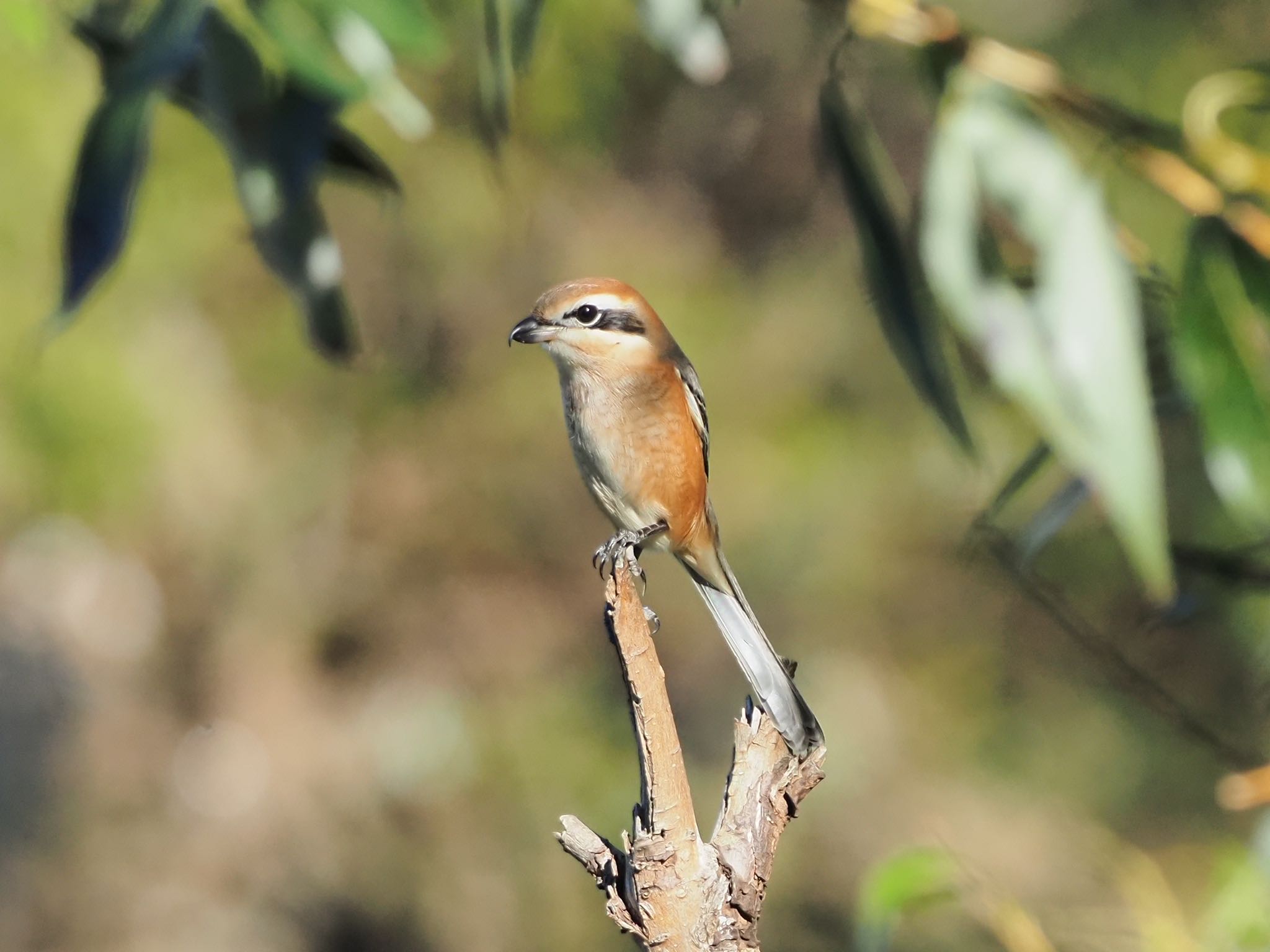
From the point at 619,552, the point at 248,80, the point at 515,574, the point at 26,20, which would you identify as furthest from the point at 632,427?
the point at 515,574

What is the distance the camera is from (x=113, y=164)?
158 cm

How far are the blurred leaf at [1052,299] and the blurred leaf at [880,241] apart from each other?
0.28ft

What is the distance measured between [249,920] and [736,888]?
14.0 ft

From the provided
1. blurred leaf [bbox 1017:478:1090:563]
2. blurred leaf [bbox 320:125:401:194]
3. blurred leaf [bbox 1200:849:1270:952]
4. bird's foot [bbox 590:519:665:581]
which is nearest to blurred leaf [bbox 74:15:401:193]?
blurred leaf [bbox 320:125:401:194]

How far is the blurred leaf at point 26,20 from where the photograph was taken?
1.68 meters

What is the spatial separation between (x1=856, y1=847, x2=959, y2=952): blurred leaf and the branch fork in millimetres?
672

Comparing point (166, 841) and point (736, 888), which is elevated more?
point (166, 841)

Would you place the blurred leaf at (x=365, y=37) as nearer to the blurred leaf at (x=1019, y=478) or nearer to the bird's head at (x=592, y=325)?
the bird's head at (x=592, y=325)

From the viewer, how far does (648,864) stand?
1.53 metres

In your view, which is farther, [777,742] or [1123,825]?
[1123,825]

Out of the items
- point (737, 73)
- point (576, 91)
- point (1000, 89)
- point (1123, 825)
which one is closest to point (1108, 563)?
point (1123, 825)

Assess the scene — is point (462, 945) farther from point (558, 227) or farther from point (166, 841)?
point (558, 227)

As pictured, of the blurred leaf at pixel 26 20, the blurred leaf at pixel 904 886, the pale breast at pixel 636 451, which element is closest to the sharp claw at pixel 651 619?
the pale breast at pixel 636 451

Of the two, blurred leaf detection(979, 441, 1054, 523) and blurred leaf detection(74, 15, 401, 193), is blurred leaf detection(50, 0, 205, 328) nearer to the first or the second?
blurred leaf detection(74, 15, 401, 193)
